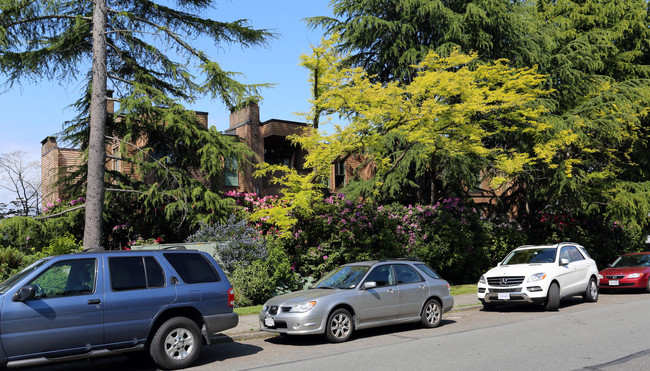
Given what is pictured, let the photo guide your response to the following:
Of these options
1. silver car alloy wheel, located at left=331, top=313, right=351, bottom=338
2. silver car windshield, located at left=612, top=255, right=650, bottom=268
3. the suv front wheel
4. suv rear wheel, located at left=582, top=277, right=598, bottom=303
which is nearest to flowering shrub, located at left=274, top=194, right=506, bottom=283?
silver car windshield, located at left=612, top=255, right=650, bottom=268

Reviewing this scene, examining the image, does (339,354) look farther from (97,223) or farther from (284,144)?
(284,144)

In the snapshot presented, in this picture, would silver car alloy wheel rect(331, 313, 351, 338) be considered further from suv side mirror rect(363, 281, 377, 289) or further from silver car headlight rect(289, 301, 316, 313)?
suv side mirror rect(363, 281, 377, 289)

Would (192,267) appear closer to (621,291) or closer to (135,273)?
(135,273)

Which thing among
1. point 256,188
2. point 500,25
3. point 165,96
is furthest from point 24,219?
point 500,25

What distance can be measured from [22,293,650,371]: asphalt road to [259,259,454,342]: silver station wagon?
325 millimetres

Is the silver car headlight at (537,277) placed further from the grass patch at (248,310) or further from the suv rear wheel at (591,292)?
the grass patch at (248,310)

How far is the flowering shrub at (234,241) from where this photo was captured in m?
14.7

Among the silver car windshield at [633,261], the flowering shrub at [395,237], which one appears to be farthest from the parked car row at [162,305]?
the silver car windshield at [633,261]

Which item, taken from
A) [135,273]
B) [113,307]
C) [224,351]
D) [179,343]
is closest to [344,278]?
[224,351]

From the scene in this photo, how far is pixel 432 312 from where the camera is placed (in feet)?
36.8

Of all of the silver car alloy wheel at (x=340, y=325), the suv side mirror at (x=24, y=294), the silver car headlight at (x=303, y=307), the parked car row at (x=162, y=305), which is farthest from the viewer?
the silver car alloy wheel at (x=340, y=325)

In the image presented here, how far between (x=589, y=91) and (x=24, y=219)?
937 inches

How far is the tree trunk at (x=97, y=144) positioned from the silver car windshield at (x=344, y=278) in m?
6.66

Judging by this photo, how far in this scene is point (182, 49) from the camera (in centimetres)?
1639
